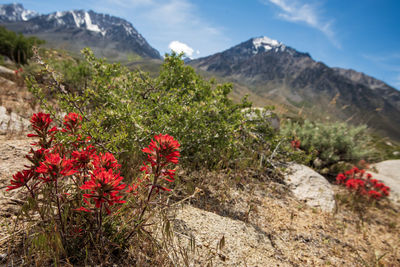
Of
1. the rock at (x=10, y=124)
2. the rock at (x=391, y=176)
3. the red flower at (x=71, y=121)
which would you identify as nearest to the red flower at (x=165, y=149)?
the red flower at (x=71, y=121)

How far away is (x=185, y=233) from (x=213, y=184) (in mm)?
1136

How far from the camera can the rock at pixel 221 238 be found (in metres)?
1.71

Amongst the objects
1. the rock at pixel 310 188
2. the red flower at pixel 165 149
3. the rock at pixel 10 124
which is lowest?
the rock at pixel 10 124

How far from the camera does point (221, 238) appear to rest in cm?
185

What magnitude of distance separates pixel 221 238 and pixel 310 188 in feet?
9.24

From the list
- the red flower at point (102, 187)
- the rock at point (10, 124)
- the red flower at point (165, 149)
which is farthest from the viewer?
the rock at point (10, 124)

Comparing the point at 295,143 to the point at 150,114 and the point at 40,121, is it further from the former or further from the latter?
the point at 40,121

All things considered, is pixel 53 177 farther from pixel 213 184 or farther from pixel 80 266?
pixel 213 184

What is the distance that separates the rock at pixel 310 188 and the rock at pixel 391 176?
→ 2882 mm

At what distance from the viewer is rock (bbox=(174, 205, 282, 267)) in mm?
1706

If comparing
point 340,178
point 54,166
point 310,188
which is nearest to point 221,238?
point 54,166

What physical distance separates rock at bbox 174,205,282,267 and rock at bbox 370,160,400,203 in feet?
17.6

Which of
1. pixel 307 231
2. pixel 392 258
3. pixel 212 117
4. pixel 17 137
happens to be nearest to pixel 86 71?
pixel 17 137

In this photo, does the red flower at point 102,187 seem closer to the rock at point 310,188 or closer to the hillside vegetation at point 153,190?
the hillside vegetation at point 153,190
